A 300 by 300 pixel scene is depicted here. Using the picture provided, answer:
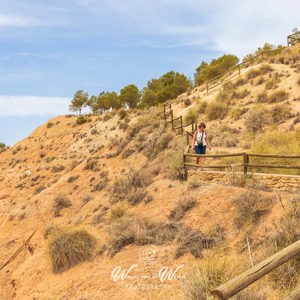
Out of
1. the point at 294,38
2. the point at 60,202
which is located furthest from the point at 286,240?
the point at 294,38

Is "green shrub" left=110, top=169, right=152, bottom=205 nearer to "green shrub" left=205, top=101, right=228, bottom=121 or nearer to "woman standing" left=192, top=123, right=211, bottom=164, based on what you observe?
"woman standing" left=192, top=123, right=211, bottom=164

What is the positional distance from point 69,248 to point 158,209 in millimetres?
3516

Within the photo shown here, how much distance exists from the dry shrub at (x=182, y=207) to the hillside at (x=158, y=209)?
43mm

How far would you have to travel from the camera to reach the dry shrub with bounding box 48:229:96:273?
11.5 meters

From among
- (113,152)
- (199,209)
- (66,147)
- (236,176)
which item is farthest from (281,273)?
(66,147)

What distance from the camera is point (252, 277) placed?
13.7 ft

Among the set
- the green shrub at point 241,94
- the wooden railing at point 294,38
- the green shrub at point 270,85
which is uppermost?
the wooden railing at point 294,38

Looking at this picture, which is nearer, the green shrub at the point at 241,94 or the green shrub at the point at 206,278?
the green shrub at the point at 206,278

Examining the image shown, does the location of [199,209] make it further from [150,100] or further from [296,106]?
[150,100]

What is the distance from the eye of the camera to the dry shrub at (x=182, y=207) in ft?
38.9

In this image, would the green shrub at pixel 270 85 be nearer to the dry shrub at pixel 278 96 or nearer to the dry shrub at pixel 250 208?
the dry shrub at pixel 278 96

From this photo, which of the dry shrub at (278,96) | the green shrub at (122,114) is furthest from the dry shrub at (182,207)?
the green shrub at (122,114)

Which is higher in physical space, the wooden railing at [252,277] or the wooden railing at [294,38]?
the wooden railing at [294,38]

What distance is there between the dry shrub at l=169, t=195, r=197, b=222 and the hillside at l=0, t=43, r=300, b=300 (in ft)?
0.14
